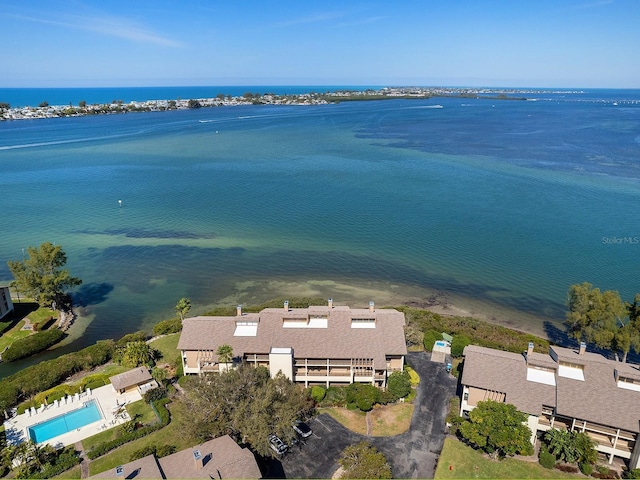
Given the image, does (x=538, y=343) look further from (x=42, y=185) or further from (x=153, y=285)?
(x=42, y=185)

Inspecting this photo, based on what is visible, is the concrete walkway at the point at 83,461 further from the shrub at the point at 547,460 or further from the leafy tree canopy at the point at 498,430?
the shrub at the point at 547,460

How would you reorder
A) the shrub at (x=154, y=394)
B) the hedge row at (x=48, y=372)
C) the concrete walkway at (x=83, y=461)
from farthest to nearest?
1. the hedge row at (x=48, y=372)
2. the shrub at (x=154, y=394)
3. the concrete walkway at (x=83, y=461)

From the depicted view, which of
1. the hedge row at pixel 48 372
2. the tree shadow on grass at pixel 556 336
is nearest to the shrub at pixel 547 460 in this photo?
the tree shadow on grass at pixel 556 336

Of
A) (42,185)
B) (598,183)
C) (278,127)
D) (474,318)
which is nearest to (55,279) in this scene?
(474,318)

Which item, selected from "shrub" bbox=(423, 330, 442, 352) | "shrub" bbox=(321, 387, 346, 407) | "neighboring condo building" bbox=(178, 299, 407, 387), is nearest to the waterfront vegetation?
"shrub" bbox=(423, 330, 442, 352)

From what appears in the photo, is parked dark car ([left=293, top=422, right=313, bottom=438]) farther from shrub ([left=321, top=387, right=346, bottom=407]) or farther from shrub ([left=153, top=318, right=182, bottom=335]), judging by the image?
shrub ([left=153, top=318, right=182, bottom=335])
